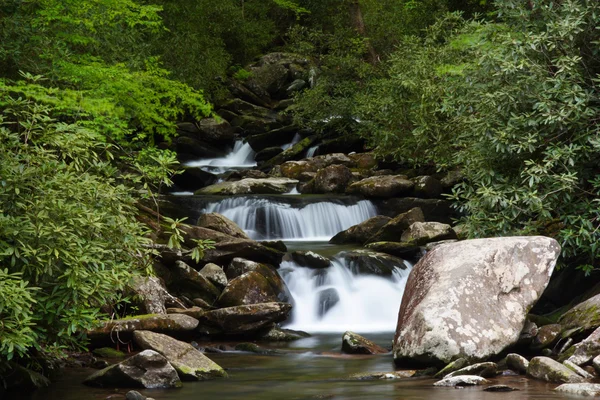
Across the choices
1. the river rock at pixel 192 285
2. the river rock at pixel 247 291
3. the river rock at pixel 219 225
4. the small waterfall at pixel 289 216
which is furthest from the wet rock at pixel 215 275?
the small waterfall at pixel 289 216

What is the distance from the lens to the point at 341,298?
17781mm

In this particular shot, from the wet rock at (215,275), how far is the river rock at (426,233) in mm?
5204

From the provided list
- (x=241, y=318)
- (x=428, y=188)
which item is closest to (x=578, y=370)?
(x=241, y=318)

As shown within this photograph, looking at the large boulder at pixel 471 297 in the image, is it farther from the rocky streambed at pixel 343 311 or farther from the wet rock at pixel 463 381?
the wet rock at pixel 463 381

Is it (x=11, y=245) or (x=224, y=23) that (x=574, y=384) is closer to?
(x=11, y=245)

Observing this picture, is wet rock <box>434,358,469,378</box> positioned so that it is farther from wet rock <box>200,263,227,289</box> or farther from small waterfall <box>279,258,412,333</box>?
wet rock <box>200,263,227,289</box>

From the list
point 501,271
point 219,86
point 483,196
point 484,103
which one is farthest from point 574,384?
point 219,86

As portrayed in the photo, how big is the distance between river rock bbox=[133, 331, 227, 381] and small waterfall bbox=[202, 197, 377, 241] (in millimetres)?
10582

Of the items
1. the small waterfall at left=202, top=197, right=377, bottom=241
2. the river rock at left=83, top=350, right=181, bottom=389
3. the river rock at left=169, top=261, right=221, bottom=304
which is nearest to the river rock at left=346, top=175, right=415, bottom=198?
the small waterfall at left=202, top=197, right=377, bottom=241

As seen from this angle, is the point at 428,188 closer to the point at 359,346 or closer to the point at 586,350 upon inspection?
the point at 359,346

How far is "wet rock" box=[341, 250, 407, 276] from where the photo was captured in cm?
1855

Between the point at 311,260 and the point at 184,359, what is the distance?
287 inches

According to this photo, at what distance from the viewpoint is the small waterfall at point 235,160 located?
32.3 meters

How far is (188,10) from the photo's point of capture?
3531 centimetres
